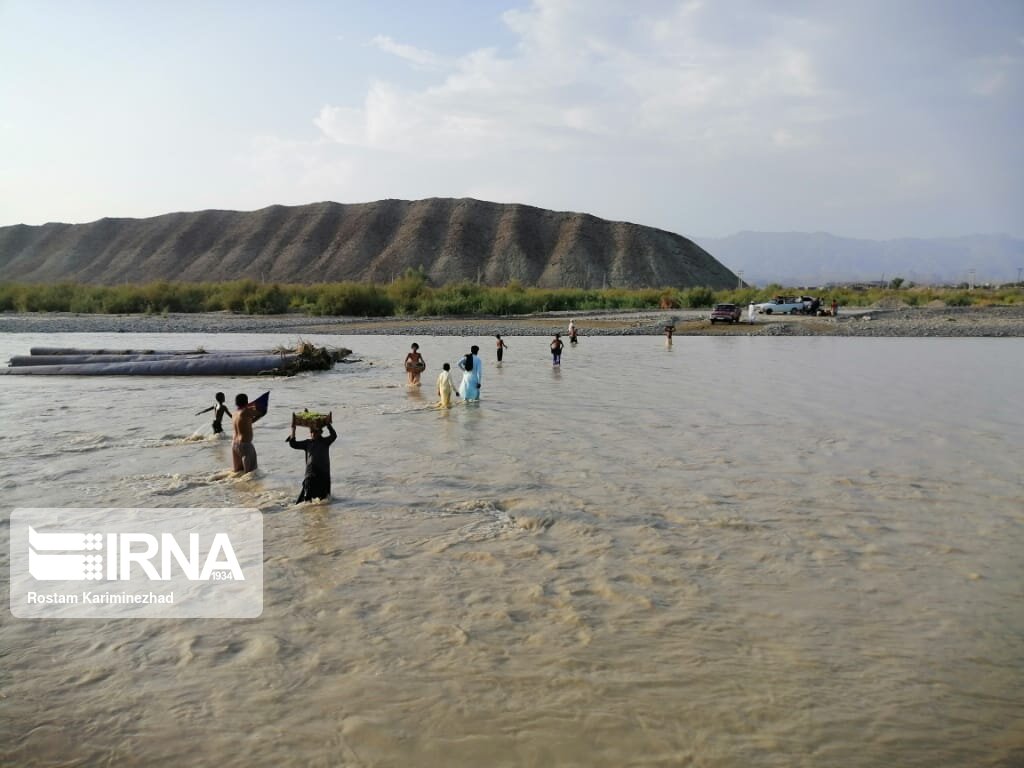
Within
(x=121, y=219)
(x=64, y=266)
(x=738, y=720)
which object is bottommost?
(x=738, y=720)

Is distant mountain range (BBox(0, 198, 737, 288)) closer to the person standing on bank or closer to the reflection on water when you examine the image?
the reflection on water

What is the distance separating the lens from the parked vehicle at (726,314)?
3997cm

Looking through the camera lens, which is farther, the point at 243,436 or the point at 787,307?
the point at 787,307

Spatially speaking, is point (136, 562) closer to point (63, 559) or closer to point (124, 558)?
point (124, 558)

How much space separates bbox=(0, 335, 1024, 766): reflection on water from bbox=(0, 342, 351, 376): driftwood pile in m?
7.27

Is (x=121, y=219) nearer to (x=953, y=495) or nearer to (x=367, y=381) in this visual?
(x=367, y=381)

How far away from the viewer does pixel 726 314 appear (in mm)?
40031

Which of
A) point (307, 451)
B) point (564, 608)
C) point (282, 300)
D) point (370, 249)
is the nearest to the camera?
point (564, 608)

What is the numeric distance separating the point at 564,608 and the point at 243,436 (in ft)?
16.7

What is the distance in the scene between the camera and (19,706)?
4.61m

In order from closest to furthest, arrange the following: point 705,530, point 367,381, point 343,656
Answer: point 343,656 < point 705,530 < point 367,381

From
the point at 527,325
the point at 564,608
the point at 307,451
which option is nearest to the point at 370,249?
the point at 527,325

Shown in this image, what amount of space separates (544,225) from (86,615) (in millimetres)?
100670

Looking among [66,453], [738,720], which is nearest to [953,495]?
[738,720]
